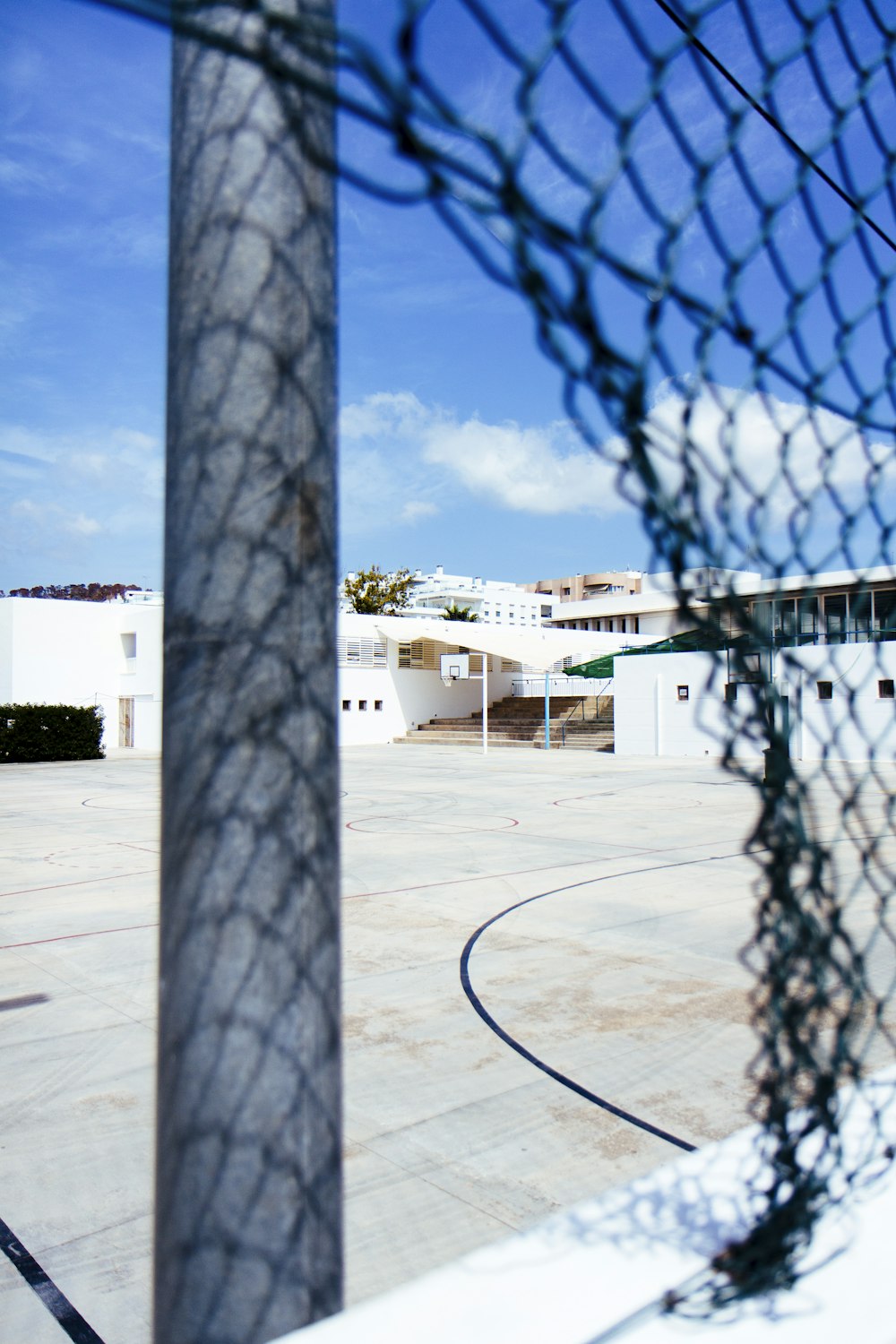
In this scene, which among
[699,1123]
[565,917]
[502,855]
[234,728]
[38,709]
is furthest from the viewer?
[38,709]

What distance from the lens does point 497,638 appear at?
1243 inches

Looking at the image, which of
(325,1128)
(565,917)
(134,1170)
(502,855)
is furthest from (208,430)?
(502,855)

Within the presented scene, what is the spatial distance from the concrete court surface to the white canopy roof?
68.3 feet

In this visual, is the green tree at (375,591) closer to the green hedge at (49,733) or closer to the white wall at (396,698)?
the white wall at (396,698)

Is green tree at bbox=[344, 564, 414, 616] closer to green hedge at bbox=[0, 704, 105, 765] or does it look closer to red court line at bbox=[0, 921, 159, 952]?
green hedge at bbox=[0, 704, 105, 765]

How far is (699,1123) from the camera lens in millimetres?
3262

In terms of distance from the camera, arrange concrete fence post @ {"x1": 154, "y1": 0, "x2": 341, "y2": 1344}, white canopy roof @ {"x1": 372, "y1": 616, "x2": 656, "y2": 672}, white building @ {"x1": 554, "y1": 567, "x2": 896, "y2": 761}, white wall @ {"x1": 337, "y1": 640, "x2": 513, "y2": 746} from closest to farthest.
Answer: concrete fence post @ {"x1": 154, "y1": 0, "x2": 341, "y2": 1344}
white building @ {"x1": 554, "y1": 567, "x2": 896, "y2": 761}
white canopy roof @ {"x1": 372, "y1": 616, "x2": 656, "y2": 672}
white wall @ {"x1": 337, "y1": 640, "x2": 513, "y2": 746}

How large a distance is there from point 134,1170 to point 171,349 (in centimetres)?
290

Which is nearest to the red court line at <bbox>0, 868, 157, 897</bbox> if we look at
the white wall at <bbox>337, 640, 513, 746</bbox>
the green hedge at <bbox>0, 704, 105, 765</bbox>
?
the green hedge at <bbox>0, 704, 105, 765</bbox>

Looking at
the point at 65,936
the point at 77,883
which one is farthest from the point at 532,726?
the point at 65,936

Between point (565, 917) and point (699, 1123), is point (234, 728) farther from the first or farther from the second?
point (565, 917)

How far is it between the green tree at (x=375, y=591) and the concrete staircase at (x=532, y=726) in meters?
10.9

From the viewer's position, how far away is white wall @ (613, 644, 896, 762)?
1.14 meters

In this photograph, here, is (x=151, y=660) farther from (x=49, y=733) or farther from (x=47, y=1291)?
(x=47, y=1291)
